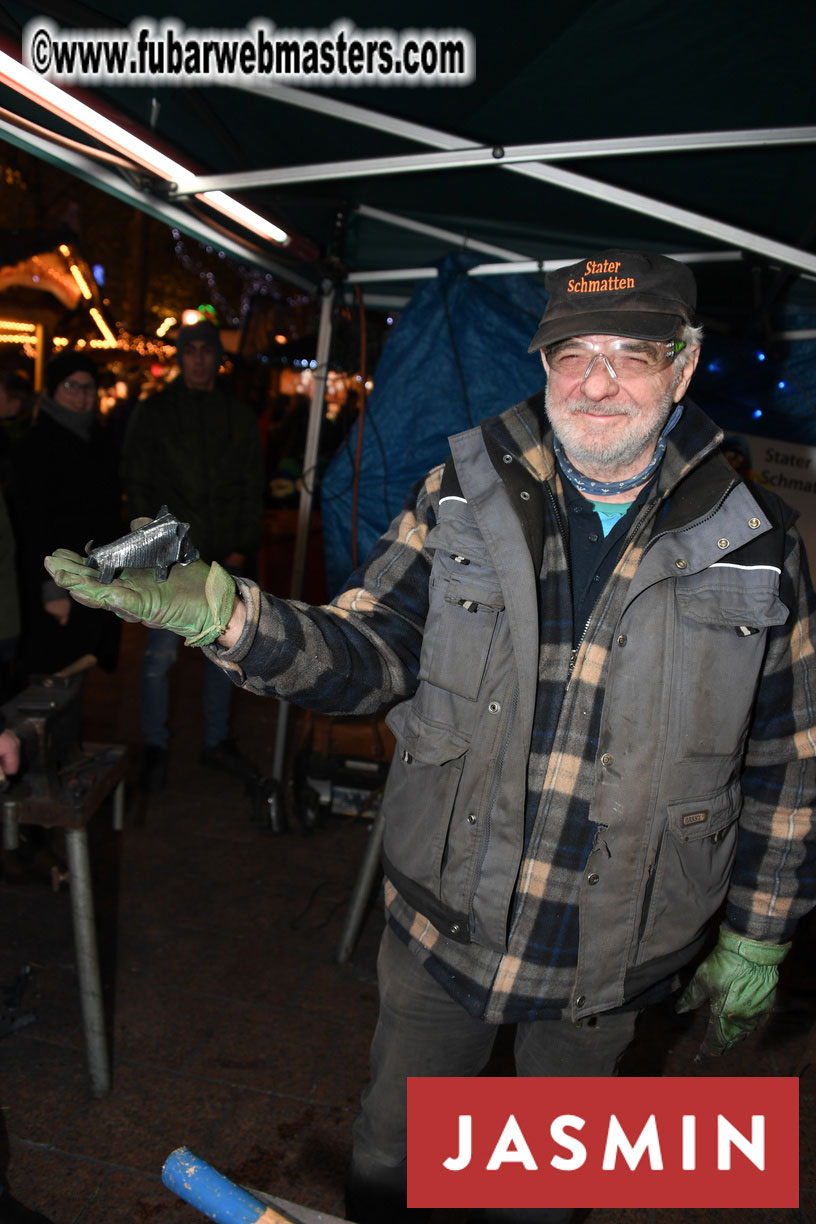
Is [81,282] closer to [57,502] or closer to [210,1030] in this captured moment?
[57,502]

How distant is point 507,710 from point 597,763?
21 centimetres

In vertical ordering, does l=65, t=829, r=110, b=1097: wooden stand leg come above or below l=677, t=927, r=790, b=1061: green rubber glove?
below

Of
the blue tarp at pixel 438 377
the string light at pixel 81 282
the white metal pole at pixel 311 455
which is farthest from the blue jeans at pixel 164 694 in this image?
the string light at pixel 81 282

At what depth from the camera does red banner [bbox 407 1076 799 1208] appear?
1.82 m

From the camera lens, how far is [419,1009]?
6.71ft

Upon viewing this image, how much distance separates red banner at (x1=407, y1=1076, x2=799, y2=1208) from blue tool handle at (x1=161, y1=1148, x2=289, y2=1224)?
→ 2.95 feet

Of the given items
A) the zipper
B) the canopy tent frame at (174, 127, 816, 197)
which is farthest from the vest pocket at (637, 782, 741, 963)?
the canopy tent frame at (174, 127, 816, 197)

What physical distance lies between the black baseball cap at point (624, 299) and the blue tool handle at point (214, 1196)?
1.61 m

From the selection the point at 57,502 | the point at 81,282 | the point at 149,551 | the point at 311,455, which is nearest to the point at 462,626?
the point at 149,551

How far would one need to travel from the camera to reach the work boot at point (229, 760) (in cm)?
536

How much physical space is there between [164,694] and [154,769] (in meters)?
0.45

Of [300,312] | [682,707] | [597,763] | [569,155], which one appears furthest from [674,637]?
[300,312]

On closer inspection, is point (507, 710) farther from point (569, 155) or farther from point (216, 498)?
point (216, 498)

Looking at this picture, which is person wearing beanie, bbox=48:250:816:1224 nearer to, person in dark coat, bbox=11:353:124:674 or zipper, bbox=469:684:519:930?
→ zipper, bbox=469:684:519:930
